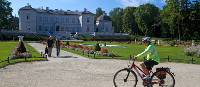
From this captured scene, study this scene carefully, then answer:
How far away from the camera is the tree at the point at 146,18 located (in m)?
119

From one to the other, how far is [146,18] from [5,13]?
3905 cm

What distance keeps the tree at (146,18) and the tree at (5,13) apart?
3574 centimetres

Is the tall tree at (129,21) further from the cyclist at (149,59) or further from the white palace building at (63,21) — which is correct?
the cyclist at (149,59)

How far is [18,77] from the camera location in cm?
1795

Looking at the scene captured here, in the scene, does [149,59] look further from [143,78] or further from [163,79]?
[163,79]

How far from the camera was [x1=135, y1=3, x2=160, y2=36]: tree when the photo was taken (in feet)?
390

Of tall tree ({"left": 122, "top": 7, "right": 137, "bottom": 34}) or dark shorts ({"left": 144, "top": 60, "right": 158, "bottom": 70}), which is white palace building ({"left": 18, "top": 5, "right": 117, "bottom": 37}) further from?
dark shorts ({"left": 144, "top": 60, "right": 158, "bottom": 70})

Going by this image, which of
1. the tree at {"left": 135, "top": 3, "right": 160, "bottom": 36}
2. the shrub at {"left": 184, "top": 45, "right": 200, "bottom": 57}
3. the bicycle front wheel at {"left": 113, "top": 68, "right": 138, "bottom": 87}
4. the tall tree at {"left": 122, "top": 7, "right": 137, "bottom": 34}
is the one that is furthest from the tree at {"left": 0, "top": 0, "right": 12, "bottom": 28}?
the bicycle front wheel at {"left": 113, "top": 68, "right": 138, "bottom": 87}

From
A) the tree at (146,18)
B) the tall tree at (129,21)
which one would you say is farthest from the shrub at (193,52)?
the tall tree at (129,21)

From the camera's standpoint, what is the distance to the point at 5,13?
349 ft

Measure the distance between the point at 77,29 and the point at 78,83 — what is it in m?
127

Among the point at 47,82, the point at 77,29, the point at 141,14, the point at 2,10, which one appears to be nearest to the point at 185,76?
the point at 47,82

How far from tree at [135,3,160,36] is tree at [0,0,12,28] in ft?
117

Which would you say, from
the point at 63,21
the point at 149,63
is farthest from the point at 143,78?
the point at 63,21
